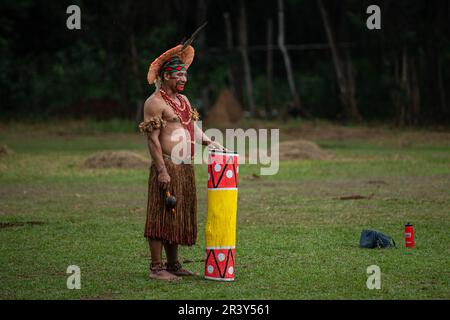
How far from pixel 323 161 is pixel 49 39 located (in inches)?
775

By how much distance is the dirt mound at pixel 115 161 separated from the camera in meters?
20.9

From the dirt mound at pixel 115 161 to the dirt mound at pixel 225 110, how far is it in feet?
39.2

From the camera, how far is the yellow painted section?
8.52 m

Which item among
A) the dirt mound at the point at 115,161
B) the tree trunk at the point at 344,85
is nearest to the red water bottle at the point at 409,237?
the dirt mound at the point at 115,161

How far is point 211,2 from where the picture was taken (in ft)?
123

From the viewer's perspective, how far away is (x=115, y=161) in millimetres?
21016

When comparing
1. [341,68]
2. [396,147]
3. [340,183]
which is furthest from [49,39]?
[340,183]

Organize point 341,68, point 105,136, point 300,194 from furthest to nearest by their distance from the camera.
A: point 341,68 < point 105,136 < point 300,194

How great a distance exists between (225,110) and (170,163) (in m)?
24.6

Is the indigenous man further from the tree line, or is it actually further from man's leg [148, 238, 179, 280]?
the tree line

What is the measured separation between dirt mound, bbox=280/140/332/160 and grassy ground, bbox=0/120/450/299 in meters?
0.54

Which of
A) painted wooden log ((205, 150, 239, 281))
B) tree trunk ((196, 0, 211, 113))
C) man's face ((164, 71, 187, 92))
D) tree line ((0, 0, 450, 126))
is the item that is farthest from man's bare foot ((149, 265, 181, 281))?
tree trunk ((196, 0, 211, 113))

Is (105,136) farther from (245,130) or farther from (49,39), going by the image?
(49,39)
